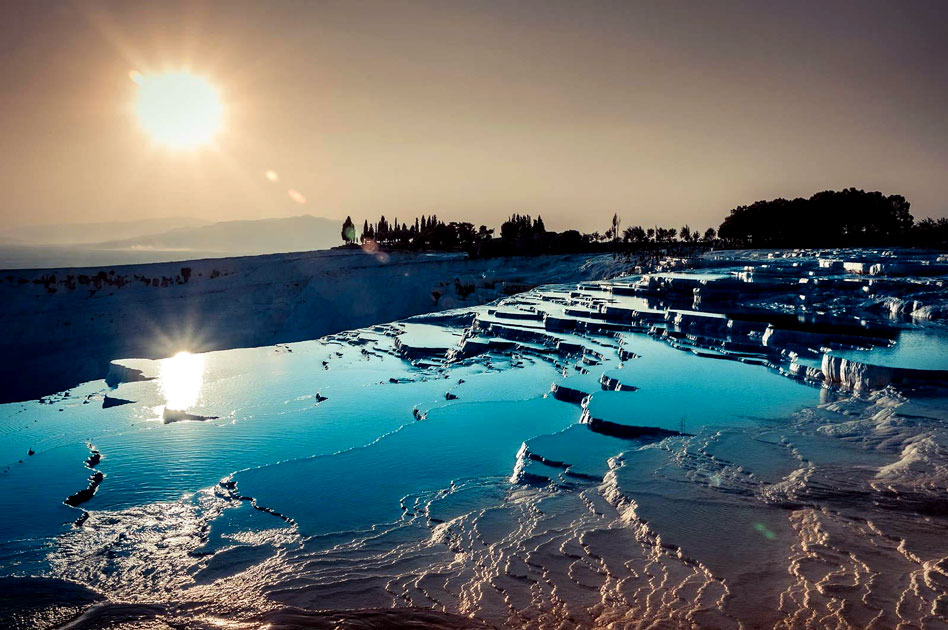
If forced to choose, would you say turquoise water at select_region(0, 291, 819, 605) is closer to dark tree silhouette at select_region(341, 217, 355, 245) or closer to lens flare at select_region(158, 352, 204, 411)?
lens flare at select_region(158, 352, 204, 411)

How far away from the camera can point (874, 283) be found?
18703mm

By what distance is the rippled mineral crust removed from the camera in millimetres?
4586

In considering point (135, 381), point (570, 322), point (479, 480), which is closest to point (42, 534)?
point (479, 480)

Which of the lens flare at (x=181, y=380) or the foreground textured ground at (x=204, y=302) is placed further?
the foreground textured ground at (x=204, y=302)

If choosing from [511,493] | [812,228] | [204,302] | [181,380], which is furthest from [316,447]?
[812,228]

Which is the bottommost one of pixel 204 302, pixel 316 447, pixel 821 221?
pixel 316 447

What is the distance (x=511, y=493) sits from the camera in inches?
262

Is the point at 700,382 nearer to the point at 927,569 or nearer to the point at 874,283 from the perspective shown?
the point at 927,569

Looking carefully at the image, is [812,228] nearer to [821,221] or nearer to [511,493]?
[821,221]

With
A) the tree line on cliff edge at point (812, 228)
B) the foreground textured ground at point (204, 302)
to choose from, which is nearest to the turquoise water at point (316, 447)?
the foreground textured ground at point (204, 302)

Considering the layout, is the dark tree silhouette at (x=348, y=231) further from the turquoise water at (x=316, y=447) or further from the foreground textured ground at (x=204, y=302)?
the turquoise water at (x=316, y=447)

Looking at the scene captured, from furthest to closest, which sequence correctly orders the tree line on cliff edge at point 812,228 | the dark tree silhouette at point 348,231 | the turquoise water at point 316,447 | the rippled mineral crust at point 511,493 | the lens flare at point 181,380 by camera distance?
1. the dark tree silhouette at point 348,231
2. the tree line on cliff edge at point 812,228
3. the lens flare at point 181,380
4. the turquoise water at point 316,447
5. the rippled mineral crust at point 511,493

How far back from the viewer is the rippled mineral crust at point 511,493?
181 inches

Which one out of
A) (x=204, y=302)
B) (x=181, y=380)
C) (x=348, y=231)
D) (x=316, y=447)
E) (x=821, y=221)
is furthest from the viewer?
(x=348, y=231)
